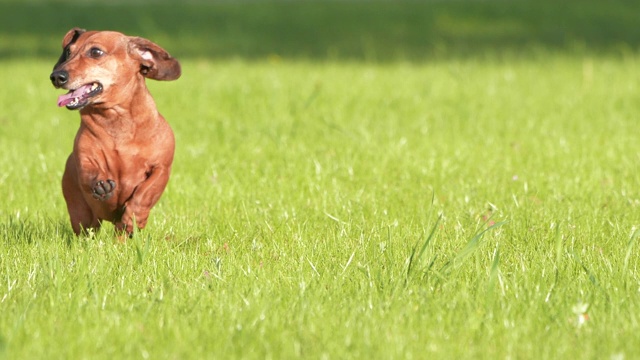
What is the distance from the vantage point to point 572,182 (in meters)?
6.89

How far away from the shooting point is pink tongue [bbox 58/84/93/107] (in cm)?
486

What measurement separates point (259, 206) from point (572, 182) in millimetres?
2167

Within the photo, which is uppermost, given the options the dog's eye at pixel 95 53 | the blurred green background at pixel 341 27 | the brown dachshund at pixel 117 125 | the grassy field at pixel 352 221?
the dog's eye at pixel 95 53

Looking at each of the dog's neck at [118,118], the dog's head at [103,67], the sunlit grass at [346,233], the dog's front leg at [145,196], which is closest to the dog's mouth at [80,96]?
the dog's head at [103,67]

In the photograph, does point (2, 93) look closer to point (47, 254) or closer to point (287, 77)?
point (287, 77)

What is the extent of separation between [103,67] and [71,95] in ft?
0.75

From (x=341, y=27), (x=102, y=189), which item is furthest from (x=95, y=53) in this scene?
(x=341, y=27)

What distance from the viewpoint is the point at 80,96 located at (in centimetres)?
496

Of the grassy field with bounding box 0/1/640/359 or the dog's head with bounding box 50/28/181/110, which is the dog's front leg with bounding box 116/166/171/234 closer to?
the grassy field with bounding box 0/1/640/359

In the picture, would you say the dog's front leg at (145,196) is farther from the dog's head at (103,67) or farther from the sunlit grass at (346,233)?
the dog's head at (103,67)

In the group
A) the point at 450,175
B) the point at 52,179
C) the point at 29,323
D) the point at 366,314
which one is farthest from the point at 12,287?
the point at 450,175

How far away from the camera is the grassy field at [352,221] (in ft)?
12.8

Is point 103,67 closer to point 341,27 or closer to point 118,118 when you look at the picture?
point 118,118

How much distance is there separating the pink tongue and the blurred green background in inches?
393
